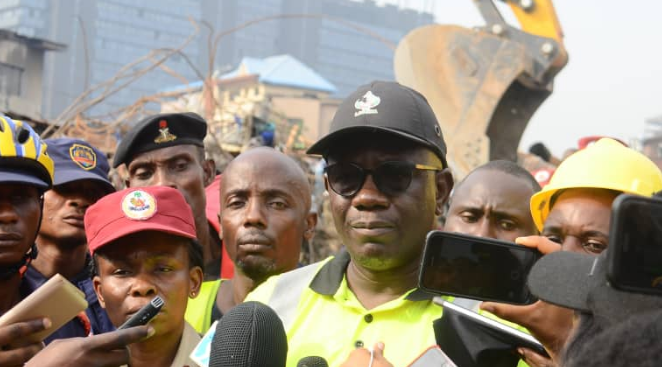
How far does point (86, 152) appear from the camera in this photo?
14.6 ft

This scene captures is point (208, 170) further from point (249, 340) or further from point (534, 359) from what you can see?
point (534, 359)

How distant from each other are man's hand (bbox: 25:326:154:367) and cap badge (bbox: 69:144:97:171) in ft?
6.23

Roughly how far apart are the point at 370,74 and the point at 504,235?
78.0 m

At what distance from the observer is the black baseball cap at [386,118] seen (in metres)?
2.86

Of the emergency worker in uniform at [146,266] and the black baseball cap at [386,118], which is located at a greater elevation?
the black baseball cap at [386,118]

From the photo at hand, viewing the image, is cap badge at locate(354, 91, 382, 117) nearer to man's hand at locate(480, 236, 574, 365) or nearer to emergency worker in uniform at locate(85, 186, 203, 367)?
emergency worker in uniform at locate(85, 186, 203, 367)

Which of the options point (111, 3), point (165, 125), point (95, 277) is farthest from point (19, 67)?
point (111, 3)

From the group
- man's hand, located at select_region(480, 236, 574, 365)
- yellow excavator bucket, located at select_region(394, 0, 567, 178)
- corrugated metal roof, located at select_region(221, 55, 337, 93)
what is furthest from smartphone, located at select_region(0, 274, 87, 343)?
corrugated metal roof, located at select_region(221, 55, 337, 93)

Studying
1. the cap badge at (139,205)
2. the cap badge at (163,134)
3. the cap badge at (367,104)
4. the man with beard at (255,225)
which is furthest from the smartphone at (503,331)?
the cap badge at (163,134)

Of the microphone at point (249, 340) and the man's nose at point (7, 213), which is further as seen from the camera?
the man's nose at point (7, 213)

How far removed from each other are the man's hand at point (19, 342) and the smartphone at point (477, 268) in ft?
4.04

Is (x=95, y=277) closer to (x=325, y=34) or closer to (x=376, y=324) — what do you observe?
(x=376, y=324)

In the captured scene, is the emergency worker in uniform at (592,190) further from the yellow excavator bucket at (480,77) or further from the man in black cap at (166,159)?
the yellow excavator bucket at (480,77)

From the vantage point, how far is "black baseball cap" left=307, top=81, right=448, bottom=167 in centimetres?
286
